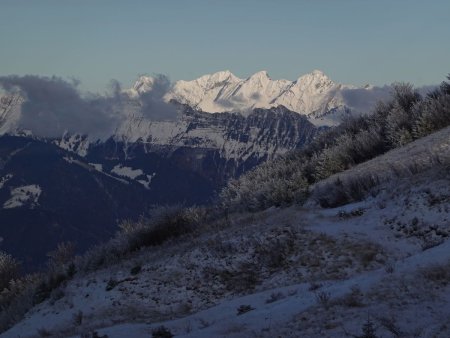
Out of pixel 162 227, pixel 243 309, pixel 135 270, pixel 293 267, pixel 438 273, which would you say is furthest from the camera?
pixel 162 227

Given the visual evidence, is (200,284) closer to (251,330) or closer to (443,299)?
(251,330)

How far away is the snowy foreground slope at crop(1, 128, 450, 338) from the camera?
11062 millimetres

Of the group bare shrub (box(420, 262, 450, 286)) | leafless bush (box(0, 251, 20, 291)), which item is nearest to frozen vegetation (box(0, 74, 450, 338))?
bare shrub (box(420, 262, 450, 286))

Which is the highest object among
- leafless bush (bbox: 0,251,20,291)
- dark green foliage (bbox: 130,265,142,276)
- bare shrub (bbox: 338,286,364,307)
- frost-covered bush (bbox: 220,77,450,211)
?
frost-covered bush (bbox: 220,77,450,211)

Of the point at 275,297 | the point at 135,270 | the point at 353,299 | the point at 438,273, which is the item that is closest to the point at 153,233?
the point at 135,270

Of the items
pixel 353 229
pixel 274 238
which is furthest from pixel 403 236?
pixel 274 238

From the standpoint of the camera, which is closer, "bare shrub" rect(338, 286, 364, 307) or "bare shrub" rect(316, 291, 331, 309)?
"bare shrub" rect(338, 286, 364, 307)

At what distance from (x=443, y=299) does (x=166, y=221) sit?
1915 centimetres

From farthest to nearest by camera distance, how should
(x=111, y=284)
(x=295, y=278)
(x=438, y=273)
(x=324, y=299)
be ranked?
1. (x=111, y=284)
2. (x=295, y=278)
3. (x=438, y=273)
4. (x=324, y=299)

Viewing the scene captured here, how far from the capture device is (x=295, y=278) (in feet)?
57.2

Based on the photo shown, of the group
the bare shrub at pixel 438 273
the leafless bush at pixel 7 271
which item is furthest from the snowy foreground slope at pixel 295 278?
the leafless bush at pixel 7 271

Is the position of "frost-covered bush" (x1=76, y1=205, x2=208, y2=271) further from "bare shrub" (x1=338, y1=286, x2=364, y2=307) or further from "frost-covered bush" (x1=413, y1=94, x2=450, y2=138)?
"bare shrub" (x1=338, y1=286, x2=364, y2=307)

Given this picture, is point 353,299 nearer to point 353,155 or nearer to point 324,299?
point 324,299

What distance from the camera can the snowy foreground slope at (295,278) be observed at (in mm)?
11062
